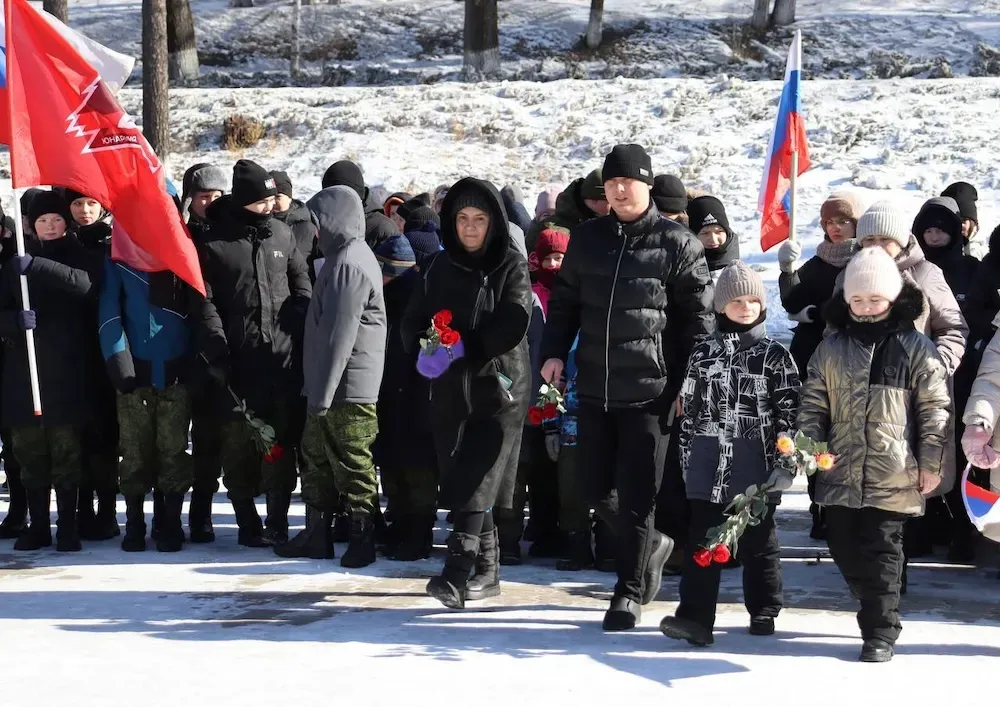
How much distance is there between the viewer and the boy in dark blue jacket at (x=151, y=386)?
8.01m

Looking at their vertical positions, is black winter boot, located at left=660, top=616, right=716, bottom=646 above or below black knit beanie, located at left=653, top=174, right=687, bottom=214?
below

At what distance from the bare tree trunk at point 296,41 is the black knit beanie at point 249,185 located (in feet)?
100

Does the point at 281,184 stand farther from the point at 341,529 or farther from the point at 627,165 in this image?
the point at 627,165

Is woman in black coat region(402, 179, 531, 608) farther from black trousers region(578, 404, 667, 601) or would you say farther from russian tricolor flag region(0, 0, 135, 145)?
russian tricolor flag region(0, 0, 135, 145)

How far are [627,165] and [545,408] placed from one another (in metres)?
1.56

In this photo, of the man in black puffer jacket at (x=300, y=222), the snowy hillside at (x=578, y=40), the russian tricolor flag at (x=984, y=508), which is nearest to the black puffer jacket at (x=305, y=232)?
the man in black puffer jacket at (x=300, y=222)

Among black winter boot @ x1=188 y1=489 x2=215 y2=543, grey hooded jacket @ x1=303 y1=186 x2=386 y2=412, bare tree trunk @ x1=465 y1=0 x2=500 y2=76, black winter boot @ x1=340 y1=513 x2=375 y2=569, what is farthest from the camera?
bare tree trunk @ x1=465 y1=0 x2=500 y2=76

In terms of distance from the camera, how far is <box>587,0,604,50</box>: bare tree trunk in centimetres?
3850

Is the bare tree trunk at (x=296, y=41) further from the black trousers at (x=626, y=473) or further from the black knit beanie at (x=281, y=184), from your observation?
the black trousers at (x=626, y=473)

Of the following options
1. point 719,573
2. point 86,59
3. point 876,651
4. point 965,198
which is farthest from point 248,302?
point 965,198

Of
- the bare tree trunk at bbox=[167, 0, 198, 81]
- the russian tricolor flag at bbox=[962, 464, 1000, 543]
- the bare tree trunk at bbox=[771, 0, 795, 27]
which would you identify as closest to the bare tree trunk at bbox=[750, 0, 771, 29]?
the bare tree trunk at bbox=[771, 0, 795, 27]

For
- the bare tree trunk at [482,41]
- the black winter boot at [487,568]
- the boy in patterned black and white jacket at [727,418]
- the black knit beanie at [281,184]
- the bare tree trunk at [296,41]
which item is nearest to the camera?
the boy in patterned black and white jacket at [727,418]

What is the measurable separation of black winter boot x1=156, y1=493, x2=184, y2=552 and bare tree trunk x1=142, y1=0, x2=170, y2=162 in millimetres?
13708

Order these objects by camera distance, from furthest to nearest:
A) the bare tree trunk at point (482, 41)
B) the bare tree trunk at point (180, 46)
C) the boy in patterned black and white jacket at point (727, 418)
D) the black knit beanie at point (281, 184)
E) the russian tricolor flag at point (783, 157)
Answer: the bare tree trunk at point (482, 41) → the bare tree trunk at point (180, 46) → the russian tricolor flag at point (783, 157) → the black knit beanie at point (281, 184) → the boy in patterned black and white jacket at point (727, 418)
